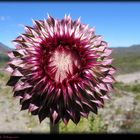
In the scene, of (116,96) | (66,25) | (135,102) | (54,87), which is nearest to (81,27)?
(66,25)

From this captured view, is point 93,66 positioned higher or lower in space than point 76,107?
higher

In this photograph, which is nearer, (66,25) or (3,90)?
(66,25)

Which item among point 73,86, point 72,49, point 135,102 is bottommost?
point 135,102

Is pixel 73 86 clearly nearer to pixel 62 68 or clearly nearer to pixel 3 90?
pixel 62 68
